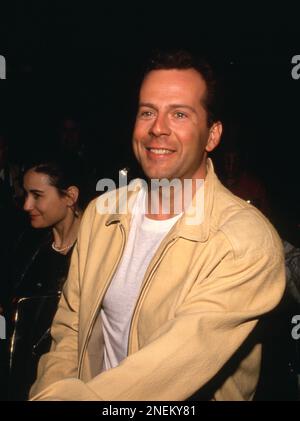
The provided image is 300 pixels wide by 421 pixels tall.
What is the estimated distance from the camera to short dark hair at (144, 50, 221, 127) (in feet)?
5.82

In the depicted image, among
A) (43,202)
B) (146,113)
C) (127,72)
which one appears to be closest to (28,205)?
(43,202)

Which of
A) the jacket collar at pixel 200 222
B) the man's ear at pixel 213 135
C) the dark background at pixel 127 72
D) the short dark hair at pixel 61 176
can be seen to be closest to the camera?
the jacket collar at pixel 200 222

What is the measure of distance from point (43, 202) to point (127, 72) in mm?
3627

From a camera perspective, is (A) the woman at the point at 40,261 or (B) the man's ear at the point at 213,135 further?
(A) the woman at the point at 40,261

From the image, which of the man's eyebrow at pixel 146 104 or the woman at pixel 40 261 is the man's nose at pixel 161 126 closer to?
the man's eyebrow at pixel 146 104

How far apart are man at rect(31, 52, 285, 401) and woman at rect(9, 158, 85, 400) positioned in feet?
1.89

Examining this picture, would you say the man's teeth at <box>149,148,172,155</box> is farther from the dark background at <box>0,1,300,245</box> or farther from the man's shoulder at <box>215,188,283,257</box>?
the dark background at <box>0,1,300,245</box>

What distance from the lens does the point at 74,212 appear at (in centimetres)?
343

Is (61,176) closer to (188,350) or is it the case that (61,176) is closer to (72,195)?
(72,195)

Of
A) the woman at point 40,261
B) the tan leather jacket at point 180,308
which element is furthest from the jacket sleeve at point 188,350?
the woman at point 40,261

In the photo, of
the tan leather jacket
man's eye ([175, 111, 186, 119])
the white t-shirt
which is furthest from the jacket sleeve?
man's eye ([175, 111, 186, 119])

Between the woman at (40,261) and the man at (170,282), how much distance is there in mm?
577

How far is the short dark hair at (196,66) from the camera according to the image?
5.82 feet
